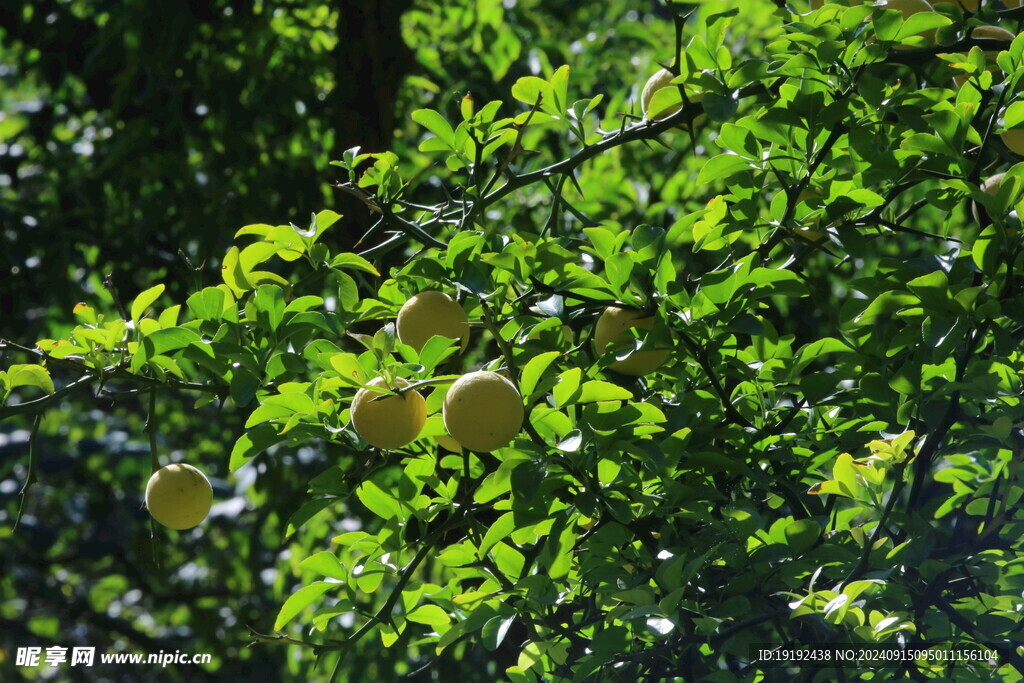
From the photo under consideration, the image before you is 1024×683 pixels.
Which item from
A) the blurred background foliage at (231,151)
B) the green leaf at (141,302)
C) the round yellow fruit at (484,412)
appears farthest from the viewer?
the blurred background foliage at (231,151)

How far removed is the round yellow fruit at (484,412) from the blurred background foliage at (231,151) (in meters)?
0.81

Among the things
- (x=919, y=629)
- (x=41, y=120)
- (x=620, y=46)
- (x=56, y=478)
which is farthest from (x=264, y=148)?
(x=919, y=629)

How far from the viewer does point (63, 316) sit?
1.79 metres

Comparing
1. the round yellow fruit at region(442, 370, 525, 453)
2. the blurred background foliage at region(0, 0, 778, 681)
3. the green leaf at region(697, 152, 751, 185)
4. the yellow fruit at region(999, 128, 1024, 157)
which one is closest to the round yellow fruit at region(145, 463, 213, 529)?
the round yellow fruit at region(442, 370, 525, 453)

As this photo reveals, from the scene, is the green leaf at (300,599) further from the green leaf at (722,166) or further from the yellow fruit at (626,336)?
the green leaf at (722,166)

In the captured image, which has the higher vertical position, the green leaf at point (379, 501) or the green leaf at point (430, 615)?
the green leaf at point (379, 501)

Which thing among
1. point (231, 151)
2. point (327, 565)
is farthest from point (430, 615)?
point (231, 151)

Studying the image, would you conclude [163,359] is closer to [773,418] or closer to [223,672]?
[773,418]

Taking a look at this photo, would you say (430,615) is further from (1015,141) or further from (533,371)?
(1015,141)

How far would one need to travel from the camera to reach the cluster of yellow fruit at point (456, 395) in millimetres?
580

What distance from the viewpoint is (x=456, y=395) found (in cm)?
59

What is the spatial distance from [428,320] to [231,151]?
4.10 ft

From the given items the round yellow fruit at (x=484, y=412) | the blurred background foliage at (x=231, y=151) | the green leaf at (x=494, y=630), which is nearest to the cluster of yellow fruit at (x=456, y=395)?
the round yellow fruit at (x=484, y=412)

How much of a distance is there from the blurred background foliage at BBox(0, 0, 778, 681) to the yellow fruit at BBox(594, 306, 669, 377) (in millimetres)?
724
